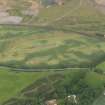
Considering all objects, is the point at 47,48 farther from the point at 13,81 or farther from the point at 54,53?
the point at 13,81

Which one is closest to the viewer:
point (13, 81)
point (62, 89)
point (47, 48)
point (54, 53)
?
point (62, 89)

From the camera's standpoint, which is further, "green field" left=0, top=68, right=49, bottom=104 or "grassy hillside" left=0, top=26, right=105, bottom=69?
"grassy hillside" left=0, top=26, right=105, bottom=69

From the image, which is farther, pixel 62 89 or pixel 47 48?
pixel 47 48

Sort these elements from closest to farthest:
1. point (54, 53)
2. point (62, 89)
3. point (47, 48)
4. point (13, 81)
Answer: point (62, 89) < point (13, 81) < point (54, 53) < point (47, 48)

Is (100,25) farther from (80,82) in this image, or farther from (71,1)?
(80,82)

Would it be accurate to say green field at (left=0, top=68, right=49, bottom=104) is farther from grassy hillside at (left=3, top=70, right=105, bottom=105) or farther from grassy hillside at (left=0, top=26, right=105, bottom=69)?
grassy hillside at (left=0, top=26, right=105, bottom=69)

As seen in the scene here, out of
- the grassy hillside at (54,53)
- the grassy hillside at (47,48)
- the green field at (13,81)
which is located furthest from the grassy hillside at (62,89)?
the grassy hillside at (47,48)

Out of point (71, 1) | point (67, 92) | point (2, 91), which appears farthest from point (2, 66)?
point (71, 1)

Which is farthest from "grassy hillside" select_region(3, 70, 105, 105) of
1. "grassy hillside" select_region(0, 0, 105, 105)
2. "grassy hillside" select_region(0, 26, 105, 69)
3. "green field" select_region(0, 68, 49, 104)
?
"grassy hillside" select_region(0, 26, 105, 69)

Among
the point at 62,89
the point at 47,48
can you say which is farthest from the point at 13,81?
the point at 47,48

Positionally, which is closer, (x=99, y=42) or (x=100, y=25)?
(x=99, y=42)

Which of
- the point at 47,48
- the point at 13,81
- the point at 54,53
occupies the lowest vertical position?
the point at 13,81
